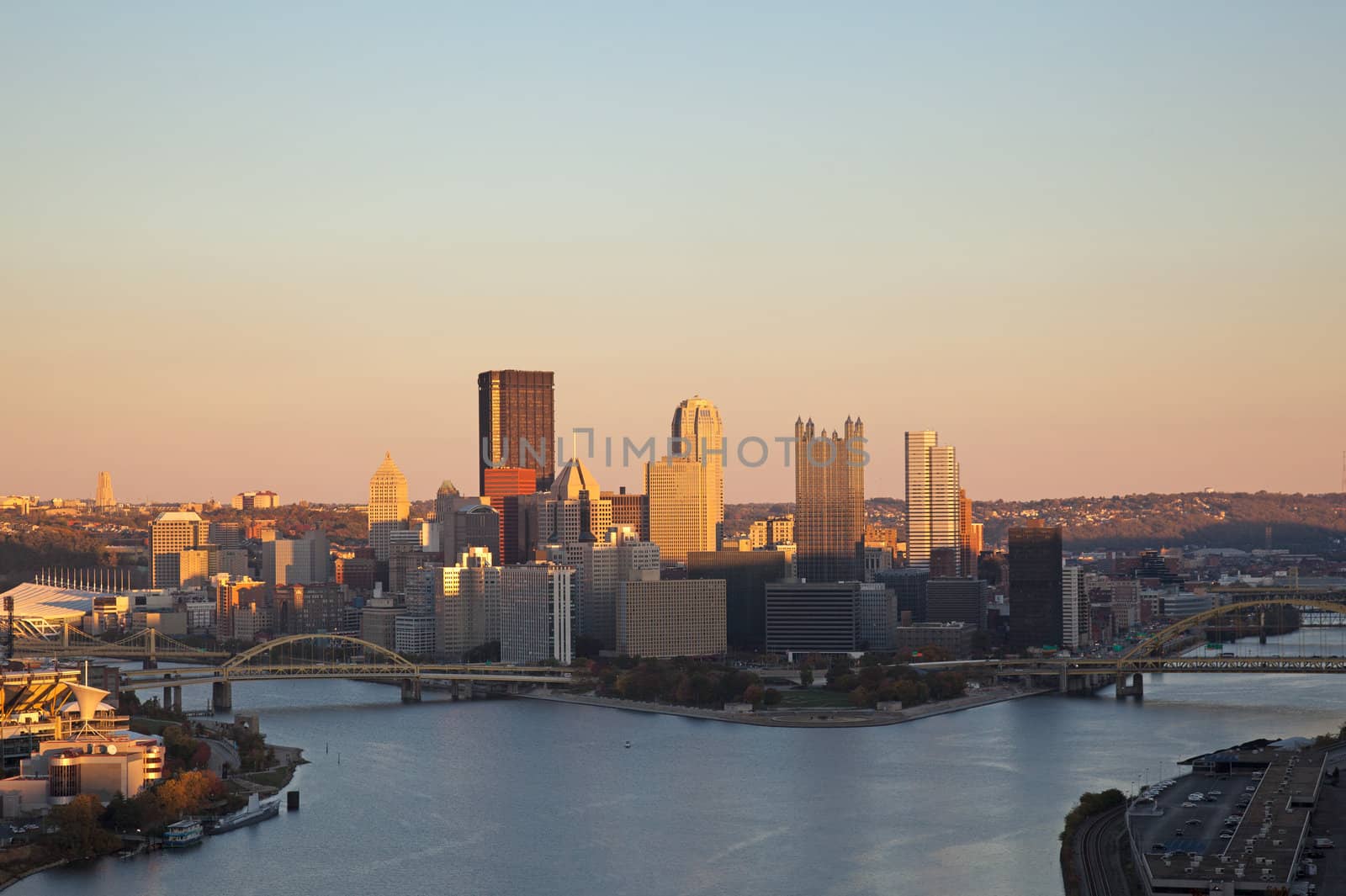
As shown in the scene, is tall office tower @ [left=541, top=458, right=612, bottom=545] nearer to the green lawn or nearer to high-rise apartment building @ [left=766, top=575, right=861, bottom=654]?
high-rise apartment building @ [left=766, top=575, right=861, bottom=654]

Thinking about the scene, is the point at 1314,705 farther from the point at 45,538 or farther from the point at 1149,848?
the point at 45,538

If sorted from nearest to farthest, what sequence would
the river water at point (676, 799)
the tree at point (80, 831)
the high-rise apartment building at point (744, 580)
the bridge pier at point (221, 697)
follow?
1. the river water at point (676, 799)
2. the tree at point (80, 831)
3. the bridge pier at point (221, 697)
4. the high-rise apartment building at point (744, 580)

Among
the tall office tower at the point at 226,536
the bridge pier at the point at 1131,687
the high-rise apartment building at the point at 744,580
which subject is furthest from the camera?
the tall office tower at the point at 226,536

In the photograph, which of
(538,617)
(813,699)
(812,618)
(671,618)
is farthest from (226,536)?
(813,699)

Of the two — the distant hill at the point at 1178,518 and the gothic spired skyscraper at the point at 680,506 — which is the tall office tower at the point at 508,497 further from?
the distant hill at the point at 1178,518

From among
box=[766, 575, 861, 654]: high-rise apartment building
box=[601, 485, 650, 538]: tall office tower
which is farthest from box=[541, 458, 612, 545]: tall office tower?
box=[766, 575, 861, 654]: high-rise apartment building

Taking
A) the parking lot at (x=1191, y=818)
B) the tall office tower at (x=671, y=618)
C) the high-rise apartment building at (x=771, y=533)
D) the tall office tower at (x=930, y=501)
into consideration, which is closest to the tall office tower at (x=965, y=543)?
the tall office tower at (x=930, y=501)

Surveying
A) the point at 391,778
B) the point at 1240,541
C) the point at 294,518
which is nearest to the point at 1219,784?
the point at 391,778
